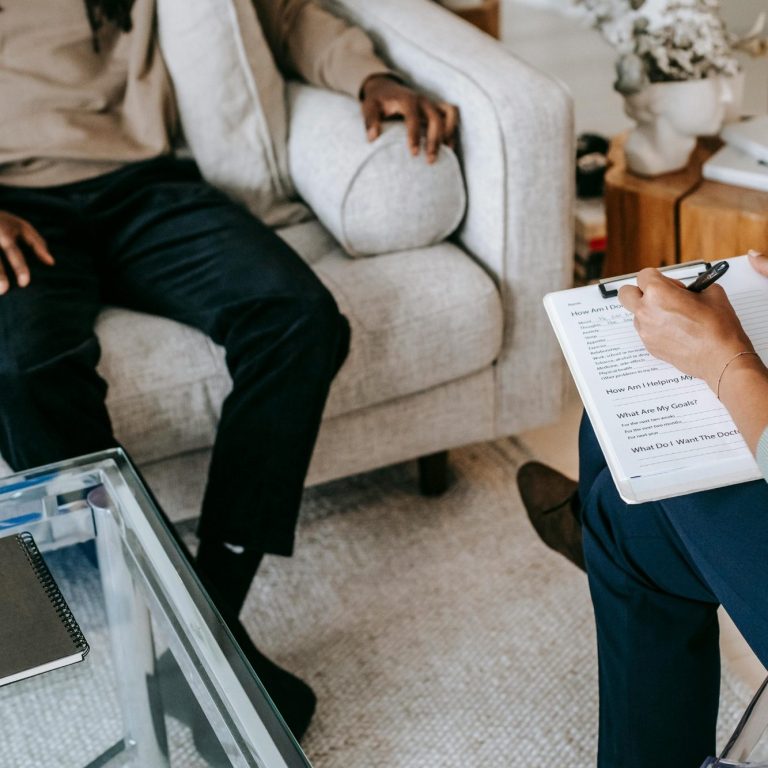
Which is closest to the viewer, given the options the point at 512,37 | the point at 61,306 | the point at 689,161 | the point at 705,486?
the point at 705,486

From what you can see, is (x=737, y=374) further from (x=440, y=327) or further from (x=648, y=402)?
(x=440, y=327)

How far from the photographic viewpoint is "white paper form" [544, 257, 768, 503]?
870mm

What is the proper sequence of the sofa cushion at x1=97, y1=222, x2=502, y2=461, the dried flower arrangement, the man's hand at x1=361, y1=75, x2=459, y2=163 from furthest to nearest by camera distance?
the dried flower arrangement → the man's hand at x1=361, y1=75, x2=459, y2=163 → the sofa cushion at x1=97, y1=222, x2=502, y2=461

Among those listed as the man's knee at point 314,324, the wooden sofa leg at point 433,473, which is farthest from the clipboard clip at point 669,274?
the wooden sofa leg at point 433,473

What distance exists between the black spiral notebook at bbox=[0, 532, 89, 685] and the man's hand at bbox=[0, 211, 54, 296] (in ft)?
1.60

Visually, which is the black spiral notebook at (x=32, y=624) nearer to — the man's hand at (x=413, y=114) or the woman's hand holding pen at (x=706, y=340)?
the woman's hand holding pen at (x=706, y=340)

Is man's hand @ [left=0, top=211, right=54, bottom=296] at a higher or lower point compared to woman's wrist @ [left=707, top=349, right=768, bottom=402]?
lower

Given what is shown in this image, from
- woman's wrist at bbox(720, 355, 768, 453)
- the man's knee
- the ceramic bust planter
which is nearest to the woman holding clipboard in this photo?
woman's wrist at bbox(720, 355, 768, 453)

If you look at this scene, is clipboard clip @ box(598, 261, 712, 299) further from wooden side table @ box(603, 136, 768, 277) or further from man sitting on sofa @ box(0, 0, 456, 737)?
wooden side table @ box(603, 136, 768, 277)

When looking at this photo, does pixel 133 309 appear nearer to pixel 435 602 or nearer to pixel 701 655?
pixel 435 602

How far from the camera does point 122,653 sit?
3.36ft

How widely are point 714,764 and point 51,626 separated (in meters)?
0.58

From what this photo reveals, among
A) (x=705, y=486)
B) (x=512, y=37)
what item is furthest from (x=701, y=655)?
(x=512, y=37)

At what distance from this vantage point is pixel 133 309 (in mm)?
1493
